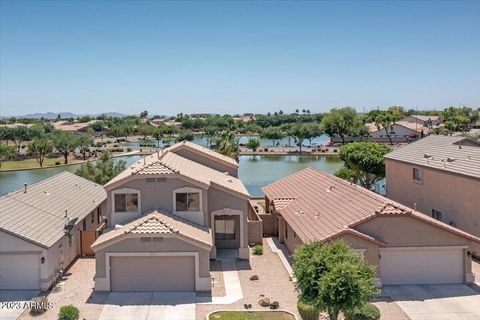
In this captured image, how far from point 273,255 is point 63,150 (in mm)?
66367

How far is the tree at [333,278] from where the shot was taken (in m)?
14.1

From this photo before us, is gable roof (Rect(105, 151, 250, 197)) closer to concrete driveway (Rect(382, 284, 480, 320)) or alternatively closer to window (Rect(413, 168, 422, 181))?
concrete driveway (Rect(382, 284, 480, 320))

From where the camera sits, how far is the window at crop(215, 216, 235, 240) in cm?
2498

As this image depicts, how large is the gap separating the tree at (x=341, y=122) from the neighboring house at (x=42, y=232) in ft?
280

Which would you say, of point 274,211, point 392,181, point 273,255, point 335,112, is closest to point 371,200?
point 273,255

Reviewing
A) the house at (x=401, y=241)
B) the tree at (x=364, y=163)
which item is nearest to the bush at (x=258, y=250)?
the house at (x=401, y=241)

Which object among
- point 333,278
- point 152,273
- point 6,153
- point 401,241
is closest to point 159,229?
point 152,273

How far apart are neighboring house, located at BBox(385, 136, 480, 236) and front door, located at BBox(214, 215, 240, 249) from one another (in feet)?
35.6

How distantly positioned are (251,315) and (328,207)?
8.61 metres

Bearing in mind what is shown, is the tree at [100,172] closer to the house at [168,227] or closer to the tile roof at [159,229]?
the house at [168,227]

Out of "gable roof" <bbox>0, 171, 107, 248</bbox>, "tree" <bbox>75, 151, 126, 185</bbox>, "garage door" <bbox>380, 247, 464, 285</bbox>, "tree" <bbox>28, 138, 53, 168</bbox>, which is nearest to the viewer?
"gable roof" <bbox>0, 171, 107, 248</bbox>

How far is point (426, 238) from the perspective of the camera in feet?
67.2

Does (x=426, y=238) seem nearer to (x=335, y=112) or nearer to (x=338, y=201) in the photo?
(x=338, y=201)

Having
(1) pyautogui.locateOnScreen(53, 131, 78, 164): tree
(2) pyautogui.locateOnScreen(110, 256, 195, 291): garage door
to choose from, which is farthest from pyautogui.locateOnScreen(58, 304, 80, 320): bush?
(1) pyautogui.locateOnScreen(53, 131, 78, 164): tree
